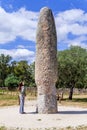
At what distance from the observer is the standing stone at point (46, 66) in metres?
19.7

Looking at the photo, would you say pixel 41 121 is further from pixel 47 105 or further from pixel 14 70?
pixel 14 70

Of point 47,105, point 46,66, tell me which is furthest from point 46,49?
point 47,105

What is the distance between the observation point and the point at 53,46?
19984 mm

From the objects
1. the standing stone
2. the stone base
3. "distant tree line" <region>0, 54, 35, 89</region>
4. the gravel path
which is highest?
"distant tree line" <region>0, 54, 35, 89</region>

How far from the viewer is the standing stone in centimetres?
1969

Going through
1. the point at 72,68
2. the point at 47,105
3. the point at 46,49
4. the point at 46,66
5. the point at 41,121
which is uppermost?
the point at 72,68

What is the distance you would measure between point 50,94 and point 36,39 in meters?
3.33

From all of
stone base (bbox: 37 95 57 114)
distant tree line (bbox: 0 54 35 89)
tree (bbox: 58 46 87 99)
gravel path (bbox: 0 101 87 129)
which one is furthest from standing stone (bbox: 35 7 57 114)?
distant tree line (bbox: 0 54 35 89)

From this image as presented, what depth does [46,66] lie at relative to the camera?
19.8 m

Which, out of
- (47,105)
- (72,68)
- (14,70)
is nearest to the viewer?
(47,105)

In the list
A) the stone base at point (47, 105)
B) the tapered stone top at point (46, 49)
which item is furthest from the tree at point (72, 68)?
the stone base at point (47, 105)

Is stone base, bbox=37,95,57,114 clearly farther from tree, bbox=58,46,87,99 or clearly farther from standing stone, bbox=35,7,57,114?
tree, bbox=58,46,87,99

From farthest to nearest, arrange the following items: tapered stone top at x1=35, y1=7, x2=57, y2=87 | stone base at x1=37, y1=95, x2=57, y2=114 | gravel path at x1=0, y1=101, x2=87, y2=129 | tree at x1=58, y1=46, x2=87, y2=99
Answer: tree at x1=58, y1=46, x2=87, y2=99
tapered stone top at x1=35, y1=7, x2=57, y2=87
stone base at x1=37, y1=95, x2=57, y2=114
gravel path at x1=0, y1=101, x2=87, y2=129

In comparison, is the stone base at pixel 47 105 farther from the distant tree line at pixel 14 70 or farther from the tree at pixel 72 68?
the distant tree line at pixel 14 70
